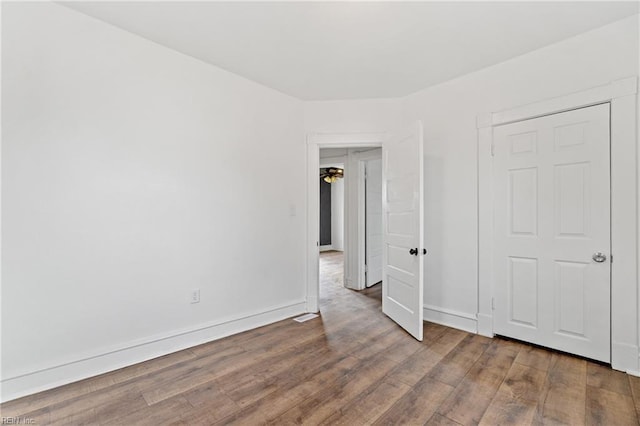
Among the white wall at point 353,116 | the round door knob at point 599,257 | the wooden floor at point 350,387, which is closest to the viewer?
the wooden floor at point 350,387

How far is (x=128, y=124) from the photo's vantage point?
2383 mm

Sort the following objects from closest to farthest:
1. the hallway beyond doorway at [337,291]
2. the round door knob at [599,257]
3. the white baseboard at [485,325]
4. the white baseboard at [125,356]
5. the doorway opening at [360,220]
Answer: the white baseboard at [125,356] → the round door knob at [599,257] → the white baseboard at [485,325] → the hallway beyond doorway at [337,291] → the doorway opening at [360,220]

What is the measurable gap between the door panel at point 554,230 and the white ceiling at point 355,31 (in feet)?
2.37

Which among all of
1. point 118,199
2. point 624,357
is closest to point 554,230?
point 624,357

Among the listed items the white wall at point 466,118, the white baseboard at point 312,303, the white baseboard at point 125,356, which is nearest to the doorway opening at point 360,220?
the white baseboard at point 312,303

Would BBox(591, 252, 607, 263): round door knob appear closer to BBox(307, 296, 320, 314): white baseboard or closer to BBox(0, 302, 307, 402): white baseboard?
BBox(307, 296, 320, 314): white baseboard

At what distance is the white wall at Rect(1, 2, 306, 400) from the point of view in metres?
1.96

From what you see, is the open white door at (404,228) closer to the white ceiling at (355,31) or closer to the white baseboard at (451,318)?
the white baseboard at (451,318)

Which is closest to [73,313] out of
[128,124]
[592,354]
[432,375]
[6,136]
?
[6,136]

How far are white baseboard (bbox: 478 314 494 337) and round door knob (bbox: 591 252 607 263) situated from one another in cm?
99

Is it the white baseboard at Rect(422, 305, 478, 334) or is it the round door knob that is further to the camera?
the white baseboard at Rect(422, 305, 478, 334)

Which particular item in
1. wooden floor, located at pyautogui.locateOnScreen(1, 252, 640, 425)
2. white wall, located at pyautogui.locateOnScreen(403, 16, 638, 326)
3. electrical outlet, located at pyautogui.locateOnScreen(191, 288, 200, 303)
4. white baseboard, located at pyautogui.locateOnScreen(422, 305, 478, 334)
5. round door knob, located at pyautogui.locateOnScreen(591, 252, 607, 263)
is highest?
white wall, located at pyautogui.locateOnScreen(403, 16, 638, 326)

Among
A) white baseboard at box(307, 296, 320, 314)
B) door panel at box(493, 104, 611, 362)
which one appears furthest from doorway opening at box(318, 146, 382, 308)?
door panel at box(493, 104, 611, 362)

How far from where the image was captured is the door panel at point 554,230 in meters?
2.37
